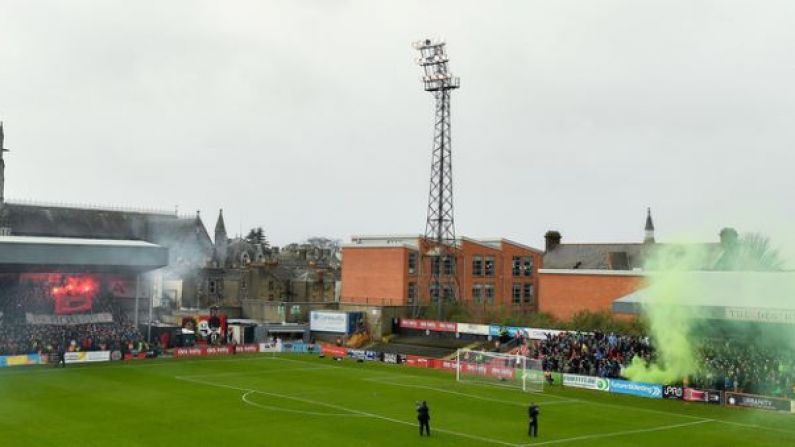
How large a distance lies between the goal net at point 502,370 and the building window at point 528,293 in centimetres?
3272

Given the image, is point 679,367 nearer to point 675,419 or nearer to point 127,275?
point 675,419

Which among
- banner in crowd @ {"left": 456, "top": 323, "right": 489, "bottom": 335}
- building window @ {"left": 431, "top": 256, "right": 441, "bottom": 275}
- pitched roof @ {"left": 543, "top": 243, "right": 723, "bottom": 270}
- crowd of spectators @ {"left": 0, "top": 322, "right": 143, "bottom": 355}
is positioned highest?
pitched roof @ {"left": 543, "top": 243, "right": 723, "bottom": 270}

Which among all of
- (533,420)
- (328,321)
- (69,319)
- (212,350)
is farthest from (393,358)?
(533,420)

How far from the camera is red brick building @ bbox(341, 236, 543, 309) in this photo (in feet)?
282

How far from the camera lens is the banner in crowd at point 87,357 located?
196 ft

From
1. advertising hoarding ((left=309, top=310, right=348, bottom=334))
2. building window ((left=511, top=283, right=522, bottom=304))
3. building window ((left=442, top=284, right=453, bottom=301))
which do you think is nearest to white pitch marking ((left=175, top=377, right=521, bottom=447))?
advertising hoarding ((left=309, top=310, right=348, bottom=334))

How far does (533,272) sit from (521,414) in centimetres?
5181

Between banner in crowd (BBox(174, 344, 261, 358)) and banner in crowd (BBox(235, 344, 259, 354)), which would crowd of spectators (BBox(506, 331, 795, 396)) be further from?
banner in crowd (BBox(174, 344, 261, 358))

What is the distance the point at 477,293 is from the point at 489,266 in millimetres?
3297

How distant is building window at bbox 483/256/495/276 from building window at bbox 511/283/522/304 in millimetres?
3481

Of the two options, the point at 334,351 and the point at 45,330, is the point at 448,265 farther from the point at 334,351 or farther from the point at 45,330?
the point at 45,330

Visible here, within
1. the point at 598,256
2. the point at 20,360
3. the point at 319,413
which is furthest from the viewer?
the point at 598,256

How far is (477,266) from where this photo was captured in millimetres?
88688

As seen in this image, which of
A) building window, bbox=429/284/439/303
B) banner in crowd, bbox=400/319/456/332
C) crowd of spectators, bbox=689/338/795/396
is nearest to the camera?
crowd of spectators, bbox=689/338/795/396
